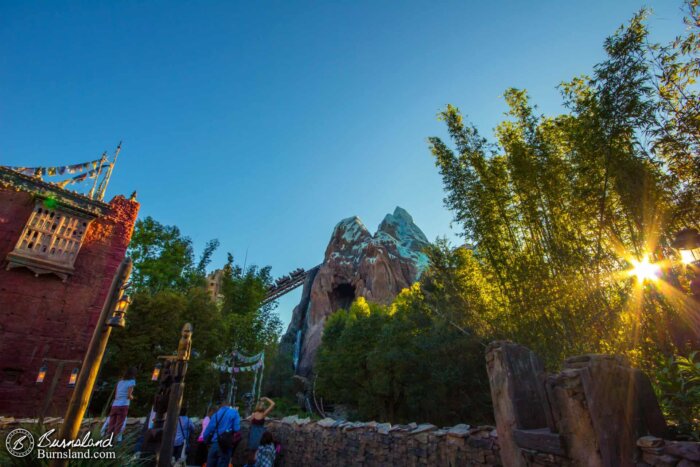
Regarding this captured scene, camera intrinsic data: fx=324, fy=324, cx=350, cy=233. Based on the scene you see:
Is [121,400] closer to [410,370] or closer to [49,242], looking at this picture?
[49,242]

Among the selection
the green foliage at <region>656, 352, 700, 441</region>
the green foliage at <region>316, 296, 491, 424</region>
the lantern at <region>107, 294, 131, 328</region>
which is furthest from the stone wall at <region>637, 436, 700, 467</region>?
the green foliage at <region>316, 296, 491, 424</region>

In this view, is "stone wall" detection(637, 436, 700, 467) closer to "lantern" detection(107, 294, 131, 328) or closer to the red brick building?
"lantern" detection(107, 294, 131, 328)

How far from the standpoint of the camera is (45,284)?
36.8ft

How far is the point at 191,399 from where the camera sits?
14719 millimetres

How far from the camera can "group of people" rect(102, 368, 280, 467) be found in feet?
18.1

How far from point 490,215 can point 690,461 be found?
6332mm

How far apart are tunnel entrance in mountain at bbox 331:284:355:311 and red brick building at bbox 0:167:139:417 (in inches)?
1057

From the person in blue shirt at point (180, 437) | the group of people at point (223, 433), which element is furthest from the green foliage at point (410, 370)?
the person in blue shirt at point (180, 437)

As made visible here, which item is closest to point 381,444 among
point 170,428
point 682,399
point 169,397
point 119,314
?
point 170,428

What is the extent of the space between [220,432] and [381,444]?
2.78 m

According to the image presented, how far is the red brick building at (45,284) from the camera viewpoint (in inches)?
404

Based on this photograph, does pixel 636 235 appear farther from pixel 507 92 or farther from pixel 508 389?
pixel 508 389

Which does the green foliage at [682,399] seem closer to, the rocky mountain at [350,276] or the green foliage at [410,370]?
the green foliage at [410,370]

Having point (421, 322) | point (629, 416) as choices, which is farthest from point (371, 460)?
point (421, 322)
